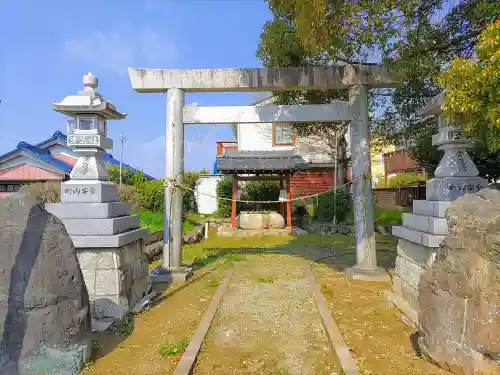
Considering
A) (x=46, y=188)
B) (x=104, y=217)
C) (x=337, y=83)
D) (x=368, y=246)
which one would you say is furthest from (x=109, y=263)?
(x=46, y=188)

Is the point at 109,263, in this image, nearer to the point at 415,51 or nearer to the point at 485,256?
the point at 485,256

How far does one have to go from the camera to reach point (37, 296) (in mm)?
3395

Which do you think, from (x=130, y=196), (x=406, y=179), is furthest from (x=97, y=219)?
(x=406, y=179)

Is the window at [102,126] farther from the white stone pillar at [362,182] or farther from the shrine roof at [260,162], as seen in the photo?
the shrine roof at [260,162]

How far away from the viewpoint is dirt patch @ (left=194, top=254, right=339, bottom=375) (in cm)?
387

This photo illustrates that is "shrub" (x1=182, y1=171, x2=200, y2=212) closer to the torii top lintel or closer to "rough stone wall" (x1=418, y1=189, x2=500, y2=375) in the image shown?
the torii top lintel

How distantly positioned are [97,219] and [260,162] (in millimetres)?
11895

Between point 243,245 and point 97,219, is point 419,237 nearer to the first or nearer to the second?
point 97,219

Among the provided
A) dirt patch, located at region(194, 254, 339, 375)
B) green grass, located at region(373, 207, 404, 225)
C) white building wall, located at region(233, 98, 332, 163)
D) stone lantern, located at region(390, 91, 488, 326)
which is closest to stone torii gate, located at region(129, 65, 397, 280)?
dirt patch, located at region(194, 254, 339, 375)

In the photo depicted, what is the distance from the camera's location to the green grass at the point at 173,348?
13.4ft

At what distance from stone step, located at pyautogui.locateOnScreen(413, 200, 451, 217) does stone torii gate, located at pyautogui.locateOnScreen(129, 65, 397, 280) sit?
2313 mm

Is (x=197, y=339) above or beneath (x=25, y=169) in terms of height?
beneath

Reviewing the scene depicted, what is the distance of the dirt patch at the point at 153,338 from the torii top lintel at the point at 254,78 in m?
4.29

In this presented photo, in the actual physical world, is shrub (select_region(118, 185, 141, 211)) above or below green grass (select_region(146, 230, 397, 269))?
above
